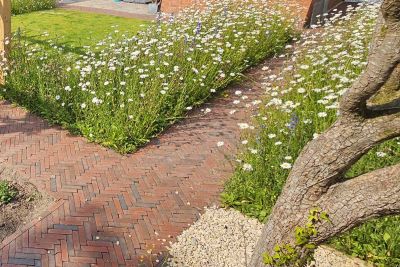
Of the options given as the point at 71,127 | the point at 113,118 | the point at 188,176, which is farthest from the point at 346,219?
the point at 71,127

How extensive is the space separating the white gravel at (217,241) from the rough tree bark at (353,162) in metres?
1.54

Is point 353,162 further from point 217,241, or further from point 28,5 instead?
point 28,5

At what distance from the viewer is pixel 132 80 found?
6.89m

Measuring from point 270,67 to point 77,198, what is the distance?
6.08 m

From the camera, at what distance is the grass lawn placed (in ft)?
37.7

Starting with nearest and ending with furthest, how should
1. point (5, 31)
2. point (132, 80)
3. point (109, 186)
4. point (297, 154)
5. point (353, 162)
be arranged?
point (353, 162)
point (297, 154)
point (109, 186)
point (132, 80)
point (5, 31)

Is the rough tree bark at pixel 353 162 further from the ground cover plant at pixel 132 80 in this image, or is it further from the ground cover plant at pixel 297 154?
the ground cover plant at pixel 132 80

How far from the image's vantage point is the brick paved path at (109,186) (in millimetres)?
4074

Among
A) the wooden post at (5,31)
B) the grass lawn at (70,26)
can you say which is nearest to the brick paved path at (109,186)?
the wooden post at (5,31)

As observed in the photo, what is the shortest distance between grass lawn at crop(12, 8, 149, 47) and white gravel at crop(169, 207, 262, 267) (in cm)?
783

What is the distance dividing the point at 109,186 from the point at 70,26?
9.73 metres

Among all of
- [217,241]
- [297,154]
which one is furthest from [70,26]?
[217,241]

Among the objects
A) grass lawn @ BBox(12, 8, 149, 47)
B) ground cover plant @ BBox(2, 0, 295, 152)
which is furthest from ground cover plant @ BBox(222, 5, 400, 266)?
grass lawn @ BBox(12, 8, 149, 47)

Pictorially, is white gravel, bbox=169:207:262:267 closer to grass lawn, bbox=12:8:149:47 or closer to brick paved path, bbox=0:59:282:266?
brick paved path, bbox=0:59:282:266
